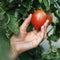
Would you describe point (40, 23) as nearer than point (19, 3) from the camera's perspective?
Yes

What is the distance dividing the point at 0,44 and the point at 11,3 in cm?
53

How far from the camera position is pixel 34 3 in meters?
1.24

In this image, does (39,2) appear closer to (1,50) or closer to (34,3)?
(34,3)

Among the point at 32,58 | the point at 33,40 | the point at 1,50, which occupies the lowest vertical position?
the point at 32,58

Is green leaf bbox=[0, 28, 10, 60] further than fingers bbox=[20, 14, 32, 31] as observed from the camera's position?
No

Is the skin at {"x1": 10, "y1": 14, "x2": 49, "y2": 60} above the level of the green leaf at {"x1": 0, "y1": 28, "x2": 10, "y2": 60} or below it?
below

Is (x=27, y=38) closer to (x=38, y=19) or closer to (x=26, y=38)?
(x=26, y=38)

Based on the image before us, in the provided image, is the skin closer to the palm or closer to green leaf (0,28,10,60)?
the palm

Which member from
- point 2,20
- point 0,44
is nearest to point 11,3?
point 2,20

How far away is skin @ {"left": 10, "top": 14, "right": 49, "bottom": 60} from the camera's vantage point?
1075 millimetres

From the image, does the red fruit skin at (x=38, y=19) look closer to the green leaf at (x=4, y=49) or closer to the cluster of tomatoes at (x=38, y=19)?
the cluster of tomatoes at (x=38, y=19)

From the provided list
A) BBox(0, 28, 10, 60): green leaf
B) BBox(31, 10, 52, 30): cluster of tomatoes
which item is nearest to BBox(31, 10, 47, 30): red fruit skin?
BBox(31, 10, 52, 30): cluster of tomatoes

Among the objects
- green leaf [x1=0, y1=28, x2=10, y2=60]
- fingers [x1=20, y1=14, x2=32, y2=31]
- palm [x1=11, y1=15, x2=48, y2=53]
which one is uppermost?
green leaf [x1=0, y1=28, x2=10, y2=60]

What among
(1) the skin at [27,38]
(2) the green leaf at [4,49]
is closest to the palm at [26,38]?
(1) the skin at [27,38]
